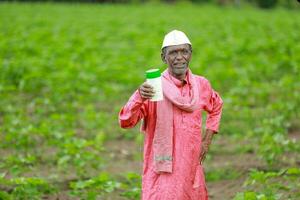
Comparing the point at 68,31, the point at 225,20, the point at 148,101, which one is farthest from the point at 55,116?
the point at 225,20

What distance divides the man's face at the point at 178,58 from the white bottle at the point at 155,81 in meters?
0.30

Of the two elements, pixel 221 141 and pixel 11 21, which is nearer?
pixel 221 141

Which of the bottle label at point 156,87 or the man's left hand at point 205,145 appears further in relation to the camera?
the man's left hand at point 205,145

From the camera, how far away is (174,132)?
14.9 ft

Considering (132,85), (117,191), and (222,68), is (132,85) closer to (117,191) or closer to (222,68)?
(222,68)

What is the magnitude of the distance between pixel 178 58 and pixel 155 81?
0.34 meters

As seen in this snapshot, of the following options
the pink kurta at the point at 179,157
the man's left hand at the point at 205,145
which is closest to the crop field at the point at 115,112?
the man's left hand at the point at 205,145

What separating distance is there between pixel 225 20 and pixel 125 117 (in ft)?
78.0

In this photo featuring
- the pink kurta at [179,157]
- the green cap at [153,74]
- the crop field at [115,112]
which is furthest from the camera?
the crop field at [115,112]

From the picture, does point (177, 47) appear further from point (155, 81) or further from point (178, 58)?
point (155, 81)

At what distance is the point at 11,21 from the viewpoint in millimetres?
25141

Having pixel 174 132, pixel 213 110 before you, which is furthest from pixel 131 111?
pixel 213 110

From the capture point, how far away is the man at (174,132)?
4.50m

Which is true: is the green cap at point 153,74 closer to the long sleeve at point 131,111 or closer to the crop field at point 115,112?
the long sleeve at point 131,111
